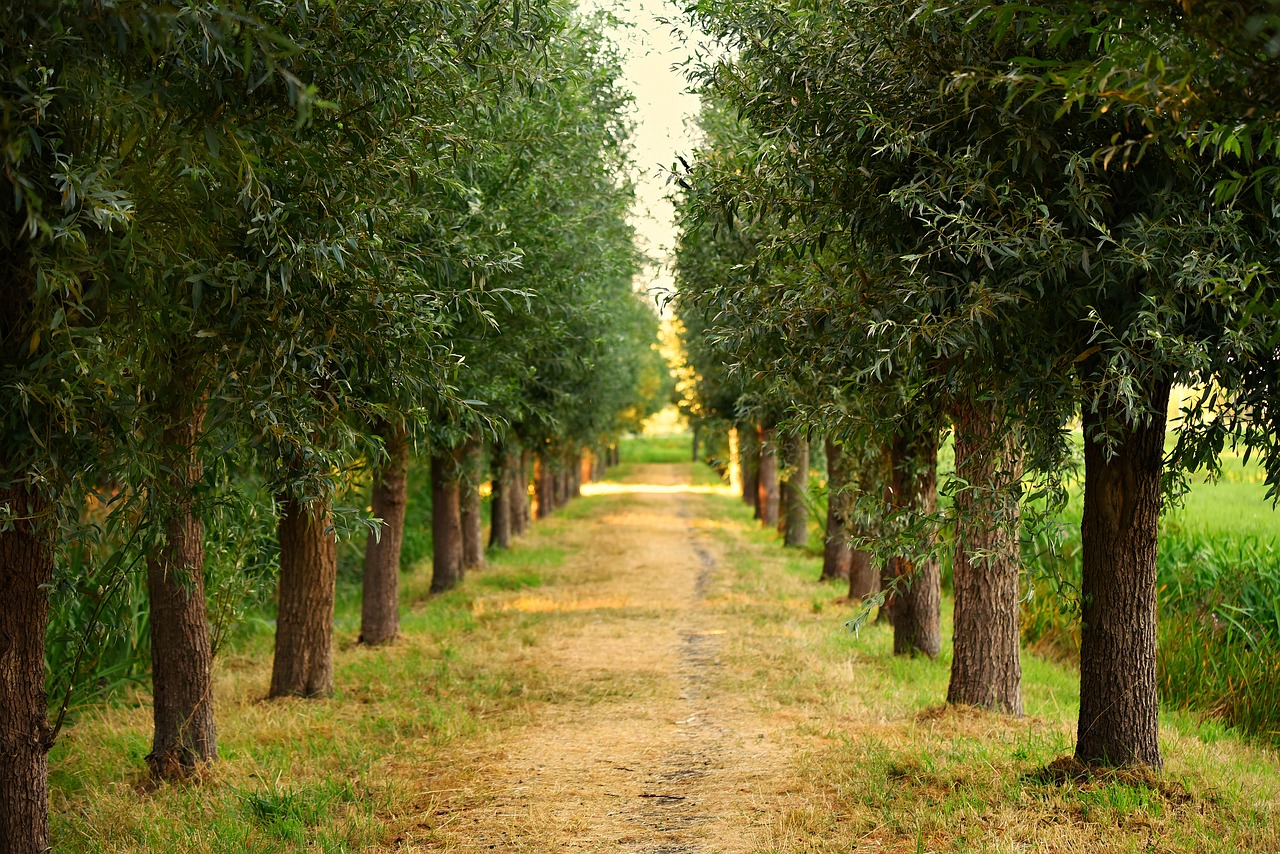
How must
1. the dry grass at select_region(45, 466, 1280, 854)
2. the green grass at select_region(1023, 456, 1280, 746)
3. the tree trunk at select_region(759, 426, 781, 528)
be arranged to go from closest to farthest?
the dry grass at select_region(45, 466, 1280, 854), the green grass at select_region(1023, 456, 1280, 746), the tree trunk at select_region(759, 426, 781, 528)

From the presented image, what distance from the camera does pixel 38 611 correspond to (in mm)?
6727

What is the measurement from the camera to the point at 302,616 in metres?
12.5

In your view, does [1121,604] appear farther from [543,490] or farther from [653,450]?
[653,450]

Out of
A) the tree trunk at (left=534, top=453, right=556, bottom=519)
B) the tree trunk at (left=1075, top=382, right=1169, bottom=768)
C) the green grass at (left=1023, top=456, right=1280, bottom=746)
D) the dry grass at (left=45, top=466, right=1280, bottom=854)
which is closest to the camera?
the dry grass at (left=45, top=466, right=1280, bottom=854)

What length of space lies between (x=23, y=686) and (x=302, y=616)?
5.82 metres

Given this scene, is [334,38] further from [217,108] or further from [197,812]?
[197,812]

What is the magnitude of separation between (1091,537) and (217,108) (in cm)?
640

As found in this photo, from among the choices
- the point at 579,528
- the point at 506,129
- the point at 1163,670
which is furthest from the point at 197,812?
the point at 579,528

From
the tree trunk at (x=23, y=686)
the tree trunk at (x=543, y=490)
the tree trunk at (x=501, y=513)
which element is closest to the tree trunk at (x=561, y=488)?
the tree trunk at (x=543, y=490)

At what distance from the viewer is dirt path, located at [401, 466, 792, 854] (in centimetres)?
781

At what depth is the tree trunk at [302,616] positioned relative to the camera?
40.9 ft

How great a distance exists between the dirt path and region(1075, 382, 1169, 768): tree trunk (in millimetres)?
2466

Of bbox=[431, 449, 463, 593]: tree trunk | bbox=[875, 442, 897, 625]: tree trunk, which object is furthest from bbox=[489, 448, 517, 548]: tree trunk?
bbox=[875, 442, 897, 625]: tree trunk

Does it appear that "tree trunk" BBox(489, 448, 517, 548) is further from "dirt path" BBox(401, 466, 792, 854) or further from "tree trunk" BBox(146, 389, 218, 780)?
"tree trunk" BBox(146, 389, 218, 780)
